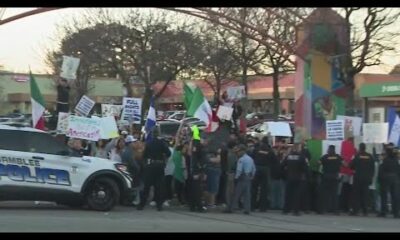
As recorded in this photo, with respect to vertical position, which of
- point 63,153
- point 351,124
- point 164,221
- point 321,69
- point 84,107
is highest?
point 321,69

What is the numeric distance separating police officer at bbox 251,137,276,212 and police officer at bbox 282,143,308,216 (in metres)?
0.47

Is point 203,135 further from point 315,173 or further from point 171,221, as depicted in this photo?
point 171,221

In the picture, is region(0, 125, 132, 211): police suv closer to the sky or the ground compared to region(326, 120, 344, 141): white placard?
closer to the ground

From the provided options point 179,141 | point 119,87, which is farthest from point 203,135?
point 119,87

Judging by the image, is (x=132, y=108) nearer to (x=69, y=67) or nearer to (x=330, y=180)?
(x=69, y=67)

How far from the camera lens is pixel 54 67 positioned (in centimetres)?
5506

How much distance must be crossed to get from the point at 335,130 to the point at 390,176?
6.68 feet

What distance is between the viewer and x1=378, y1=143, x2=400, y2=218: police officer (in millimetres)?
16422

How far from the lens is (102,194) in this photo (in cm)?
1503

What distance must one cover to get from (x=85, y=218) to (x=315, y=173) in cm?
627

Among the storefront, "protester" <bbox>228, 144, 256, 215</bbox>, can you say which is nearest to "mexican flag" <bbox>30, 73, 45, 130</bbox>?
"protester" <bbox>228, 144, 256, 215</bbox>

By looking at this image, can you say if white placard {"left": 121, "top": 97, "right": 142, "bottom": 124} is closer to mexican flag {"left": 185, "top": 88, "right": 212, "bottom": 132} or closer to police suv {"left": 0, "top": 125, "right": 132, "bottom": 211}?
mexican flag {"left": 185, "top": 88, "right": 212, "bottom": 132}

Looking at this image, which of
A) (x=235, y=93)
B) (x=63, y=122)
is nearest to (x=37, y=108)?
(x=63, y=122)

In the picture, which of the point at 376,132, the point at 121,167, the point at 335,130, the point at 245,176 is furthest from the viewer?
the point at 335,130
